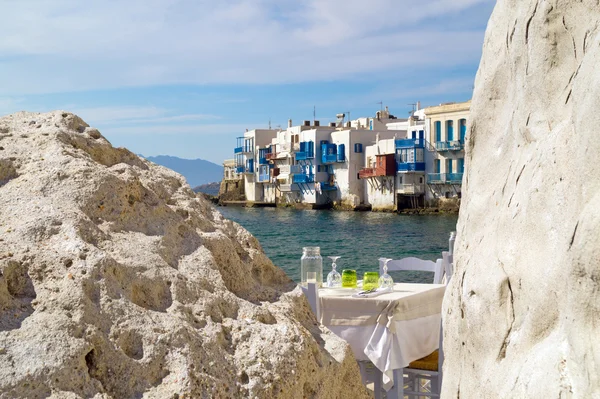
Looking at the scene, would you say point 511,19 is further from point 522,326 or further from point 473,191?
point 522,326

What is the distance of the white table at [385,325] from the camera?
192 inches

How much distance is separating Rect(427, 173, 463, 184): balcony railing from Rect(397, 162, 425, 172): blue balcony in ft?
2.35

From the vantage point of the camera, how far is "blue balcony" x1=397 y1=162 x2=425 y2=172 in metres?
49.8

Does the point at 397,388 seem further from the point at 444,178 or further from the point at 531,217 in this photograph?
the point at 444,178

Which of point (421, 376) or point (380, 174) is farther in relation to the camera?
point (380, 174)

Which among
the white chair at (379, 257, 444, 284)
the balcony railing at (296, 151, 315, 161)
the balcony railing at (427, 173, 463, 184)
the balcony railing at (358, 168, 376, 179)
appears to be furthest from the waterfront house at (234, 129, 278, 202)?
the white chair at (379, 257, 444, 284)

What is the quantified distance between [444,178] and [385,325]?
44.7 m

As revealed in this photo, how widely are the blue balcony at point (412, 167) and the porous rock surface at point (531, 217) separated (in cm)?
4667

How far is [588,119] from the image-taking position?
210cm

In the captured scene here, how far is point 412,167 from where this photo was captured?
49.8 metres

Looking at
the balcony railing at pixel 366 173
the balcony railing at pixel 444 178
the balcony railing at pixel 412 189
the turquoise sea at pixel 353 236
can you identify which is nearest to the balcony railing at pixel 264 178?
the turquoise sea at pixel 353 236

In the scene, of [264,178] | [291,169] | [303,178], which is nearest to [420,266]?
[303,178]

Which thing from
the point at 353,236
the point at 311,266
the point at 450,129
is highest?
the point at 450,129

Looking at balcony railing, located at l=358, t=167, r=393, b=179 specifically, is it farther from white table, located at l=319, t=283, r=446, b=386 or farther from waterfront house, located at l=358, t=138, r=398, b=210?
white table, located at l=319, t=283, r=446, b=386
